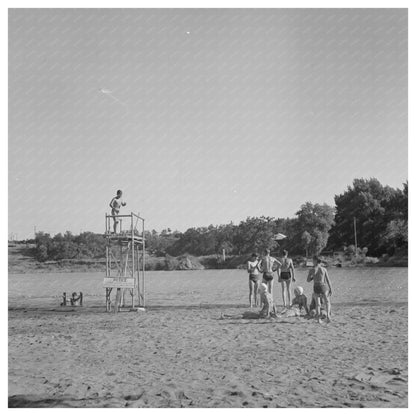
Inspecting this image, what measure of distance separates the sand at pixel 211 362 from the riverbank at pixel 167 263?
3604 centimetres

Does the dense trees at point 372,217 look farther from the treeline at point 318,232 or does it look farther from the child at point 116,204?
the child at point 116,204

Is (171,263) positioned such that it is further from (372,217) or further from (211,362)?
(211,362)

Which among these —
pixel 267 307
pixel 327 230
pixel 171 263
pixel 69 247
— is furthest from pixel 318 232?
pixel 267 307

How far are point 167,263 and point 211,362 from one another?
66482 millimetres

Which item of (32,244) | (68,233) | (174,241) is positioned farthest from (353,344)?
(174,241)

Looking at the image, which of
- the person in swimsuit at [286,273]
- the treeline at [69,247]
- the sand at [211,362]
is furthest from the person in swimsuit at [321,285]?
the treeline at [69,247]

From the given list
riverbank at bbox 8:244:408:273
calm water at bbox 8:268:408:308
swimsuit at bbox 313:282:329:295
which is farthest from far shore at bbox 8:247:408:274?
swimsuit at bbox 313:282:329:295

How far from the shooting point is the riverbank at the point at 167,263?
48594 mm

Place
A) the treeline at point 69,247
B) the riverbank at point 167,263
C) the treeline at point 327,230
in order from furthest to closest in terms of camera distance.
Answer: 1. the treeline at point 69,247
2. the treeline at point 327,230
3. the riverbank at point 167,263

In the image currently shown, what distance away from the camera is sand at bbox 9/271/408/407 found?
644 cm

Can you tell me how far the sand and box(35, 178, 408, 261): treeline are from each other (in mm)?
34879
